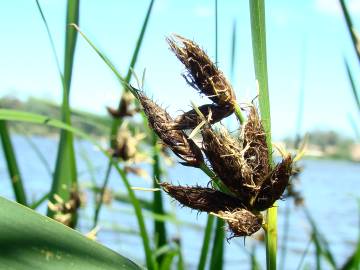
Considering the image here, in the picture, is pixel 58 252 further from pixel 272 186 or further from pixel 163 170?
pixel 163 170

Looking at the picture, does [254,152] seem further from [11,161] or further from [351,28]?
[11,161]

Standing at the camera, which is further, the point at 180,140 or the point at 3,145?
the point at 3,145

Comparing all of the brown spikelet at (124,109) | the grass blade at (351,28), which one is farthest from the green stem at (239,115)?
the brown spikelet at (124,109)

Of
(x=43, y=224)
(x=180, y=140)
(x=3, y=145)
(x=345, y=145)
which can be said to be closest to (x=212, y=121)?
(x=180, y=140)

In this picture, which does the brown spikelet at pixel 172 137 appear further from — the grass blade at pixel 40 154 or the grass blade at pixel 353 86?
the grass blade at pixel 40 154

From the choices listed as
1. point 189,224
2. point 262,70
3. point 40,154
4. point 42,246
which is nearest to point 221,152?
point 262,70

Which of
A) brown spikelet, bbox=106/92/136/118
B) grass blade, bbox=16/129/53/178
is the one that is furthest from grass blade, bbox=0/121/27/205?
brown spikelet, bbox=106/92/136/118

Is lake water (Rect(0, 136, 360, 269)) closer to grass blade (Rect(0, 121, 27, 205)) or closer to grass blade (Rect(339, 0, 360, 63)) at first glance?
grass blade (Rect(339, 0, 360, 63))
